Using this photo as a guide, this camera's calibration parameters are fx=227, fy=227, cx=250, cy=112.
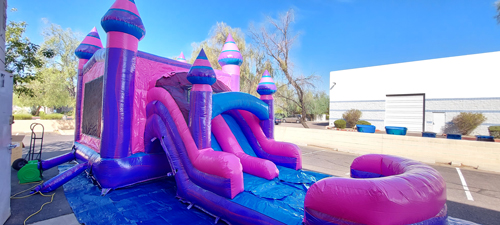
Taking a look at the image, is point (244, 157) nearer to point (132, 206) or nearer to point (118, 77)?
point (132, 206)

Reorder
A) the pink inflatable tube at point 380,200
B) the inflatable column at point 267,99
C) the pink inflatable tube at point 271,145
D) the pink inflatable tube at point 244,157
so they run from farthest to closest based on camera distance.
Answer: the inflatable column at point 267,99
the pink inflatable tube at point 271,145
the pink inflatable tube at point 244,157
the pink inflatable tube at point 380,200

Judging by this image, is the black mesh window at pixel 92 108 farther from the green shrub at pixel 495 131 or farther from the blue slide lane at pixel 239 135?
the green shrub at pixel 495 131

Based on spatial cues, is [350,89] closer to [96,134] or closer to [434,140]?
[434,140]

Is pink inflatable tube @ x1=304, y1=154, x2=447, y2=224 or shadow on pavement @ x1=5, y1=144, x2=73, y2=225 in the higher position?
pink inflatable tube @ x1=304, y1=154, x2=447, y2=224

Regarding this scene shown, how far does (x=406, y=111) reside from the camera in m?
15.9

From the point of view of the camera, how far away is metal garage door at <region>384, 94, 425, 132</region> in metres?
15.3

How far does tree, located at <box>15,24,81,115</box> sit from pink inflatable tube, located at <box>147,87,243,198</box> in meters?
17.7

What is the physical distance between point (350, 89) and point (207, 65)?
17.0 meters

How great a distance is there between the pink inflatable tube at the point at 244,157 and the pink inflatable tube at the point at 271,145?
0.96 metres

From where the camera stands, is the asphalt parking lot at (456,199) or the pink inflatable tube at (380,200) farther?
the asphalt parking lot at (456,199)

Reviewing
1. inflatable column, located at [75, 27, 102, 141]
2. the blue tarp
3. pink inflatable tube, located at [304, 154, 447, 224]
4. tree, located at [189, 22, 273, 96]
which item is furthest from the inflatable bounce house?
tree, located at [189, 22, 273, 96]

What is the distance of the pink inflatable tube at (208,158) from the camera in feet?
10.2

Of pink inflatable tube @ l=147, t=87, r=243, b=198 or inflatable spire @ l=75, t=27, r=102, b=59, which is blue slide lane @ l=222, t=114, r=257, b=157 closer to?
pink inflatable tube @ l=147, t=87, r=243, b=198

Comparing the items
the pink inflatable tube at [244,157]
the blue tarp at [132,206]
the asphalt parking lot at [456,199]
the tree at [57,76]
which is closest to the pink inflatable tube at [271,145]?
the pink inflatable tube at [244,157]
